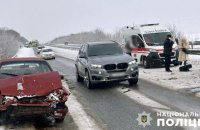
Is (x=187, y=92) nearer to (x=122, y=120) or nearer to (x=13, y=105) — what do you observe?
(x=122, y=120)

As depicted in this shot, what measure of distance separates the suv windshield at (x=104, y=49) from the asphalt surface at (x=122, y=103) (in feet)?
4.53

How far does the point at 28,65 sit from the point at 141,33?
46.8 feet

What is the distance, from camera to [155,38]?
76.9 feet

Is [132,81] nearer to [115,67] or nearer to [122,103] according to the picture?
[115,67]

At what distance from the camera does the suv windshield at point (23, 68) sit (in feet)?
32.6

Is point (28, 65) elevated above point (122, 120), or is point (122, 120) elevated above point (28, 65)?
point (28, 65)

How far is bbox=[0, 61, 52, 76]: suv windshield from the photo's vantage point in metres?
9.95

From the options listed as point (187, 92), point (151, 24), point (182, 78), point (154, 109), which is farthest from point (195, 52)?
point (154, 109)

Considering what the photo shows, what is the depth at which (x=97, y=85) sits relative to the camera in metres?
16.0

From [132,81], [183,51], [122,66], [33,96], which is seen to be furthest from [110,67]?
[183,51]

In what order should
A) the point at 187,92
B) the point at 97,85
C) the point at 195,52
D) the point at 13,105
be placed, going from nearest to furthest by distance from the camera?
1. the point at 13,105
2. the point at 187,92
3. the point at 97,85
4. the point at 195,52

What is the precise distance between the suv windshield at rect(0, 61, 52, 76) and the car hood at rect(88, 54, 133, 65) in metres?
4.52

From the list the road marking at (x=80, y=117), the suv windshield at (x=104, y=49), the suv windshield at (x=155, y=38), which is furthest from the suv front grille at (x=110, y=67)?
the suv windshield at (x=155, y=38)

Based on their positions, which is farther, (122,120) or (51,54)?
(51,54)
